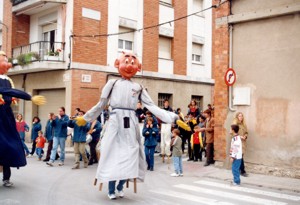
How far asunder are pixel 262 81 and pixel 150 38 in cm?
1117

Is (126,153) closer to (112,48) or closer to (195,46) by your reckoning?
(112,48)

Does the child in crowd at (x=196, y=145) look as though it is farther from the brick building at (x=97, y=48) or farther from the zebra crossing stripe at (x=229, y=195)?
the brick building at (x=97, y=48)

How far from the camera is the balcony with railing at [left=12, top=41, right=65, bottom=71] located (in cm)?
1706

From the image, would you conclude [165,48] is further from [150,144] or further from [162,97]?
[150,144]

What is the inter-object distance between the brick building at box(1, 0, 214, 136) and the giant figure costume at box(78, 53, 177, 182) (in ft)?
35.1

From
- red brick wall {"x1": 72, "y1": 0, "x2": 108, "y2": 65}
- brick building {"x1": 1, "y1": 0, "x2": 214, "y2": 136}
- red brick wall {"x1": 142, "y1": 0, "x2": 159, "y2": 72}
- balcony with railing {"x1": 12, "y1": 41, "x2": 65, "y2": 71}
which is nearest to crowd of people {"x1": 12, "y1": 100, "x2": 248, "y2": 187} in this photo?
balcony with railing {"x1": 12, "y1": 41, "x2": 65, "y2": 71}

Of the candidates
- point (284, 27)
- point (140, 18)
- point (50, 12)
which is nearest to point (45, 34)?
point (50, 12)

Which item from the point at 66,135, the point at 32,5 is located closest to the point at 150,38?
the point at 32,5

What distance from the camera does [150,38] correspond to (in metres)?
20.0

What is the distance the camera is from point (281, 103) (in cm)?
916

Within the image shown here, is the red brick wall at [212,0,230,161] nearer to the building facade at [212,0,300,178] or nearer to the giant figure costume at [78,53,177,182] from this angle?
the building facade at [212,0,300,178]

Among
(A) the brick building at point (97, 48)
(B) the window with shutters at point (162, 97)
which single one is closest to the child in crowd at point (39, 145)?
(A) the brick building at point (97, 48)

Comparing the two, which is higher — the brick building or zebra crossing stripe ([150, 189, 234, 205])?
the brick building

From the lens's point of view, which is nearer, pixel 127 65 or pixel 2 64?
pixel 127 65
